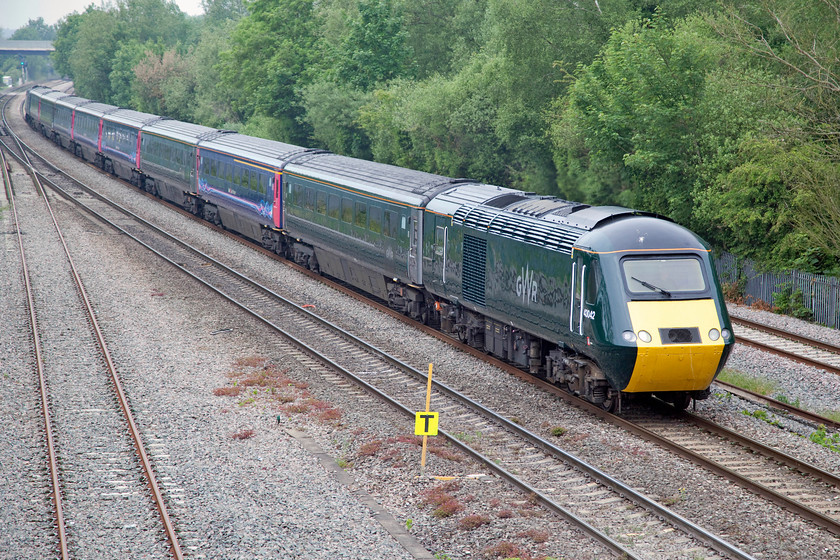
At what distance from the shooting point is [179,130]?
40.5 meters

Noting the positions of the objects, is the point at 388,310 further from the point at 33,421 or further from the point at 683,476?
the point at 683,476

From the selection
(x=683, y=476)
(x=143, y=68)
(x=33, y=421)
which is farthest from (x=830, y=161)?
(x=143, y=68)

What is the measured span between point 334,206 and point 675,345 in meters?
13.4

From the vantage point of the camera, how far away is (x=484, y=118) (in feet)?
132

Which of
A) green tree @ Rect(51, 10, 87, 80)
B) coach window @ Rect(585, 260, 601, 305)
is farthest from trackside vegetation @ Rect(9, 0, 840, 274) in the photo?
green tree @ Rect(51, 10, 87, 80)

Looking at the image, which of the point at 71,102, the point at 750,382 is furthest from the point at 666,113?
the point at 71,102

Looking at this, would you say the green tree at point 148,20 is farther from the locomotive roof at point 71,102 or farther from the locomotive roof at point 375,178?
the locomotive roof at point 375,178

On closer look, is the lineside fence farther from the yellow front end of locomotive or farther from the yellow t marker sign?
the yellow t marker sign

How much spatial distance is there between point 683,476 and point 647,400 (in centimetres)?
346

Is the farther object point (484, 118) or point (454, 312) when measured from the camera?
point (484, 118)

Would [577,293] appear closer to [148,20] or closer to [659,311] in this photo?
[659,311]

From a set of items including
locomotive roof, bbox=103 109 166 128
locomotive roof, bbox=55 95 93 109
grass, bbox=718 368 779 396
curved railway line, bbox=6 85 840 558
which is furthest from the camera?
locomotive roof, bbox=55 95 93 109

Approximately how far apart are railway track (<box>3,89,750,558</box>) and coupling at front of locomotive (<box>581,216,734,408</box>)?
190 cm

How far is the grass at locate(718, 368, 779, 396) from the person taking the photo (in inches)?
645
